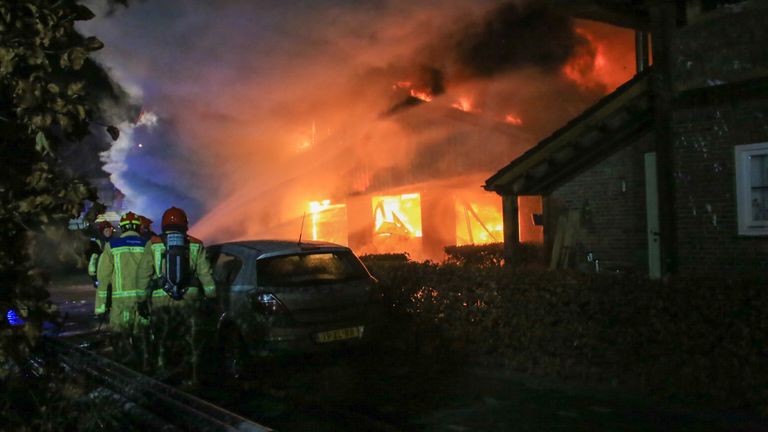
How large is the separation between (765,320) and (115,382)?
527cm

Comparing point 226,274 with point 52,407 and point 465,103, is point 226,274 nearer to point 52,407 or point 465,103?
point 52,407

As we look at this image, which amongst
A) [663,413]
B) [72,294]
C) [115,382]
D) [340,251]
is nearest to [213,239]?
[72,294]

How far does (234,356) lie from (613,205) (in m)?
6.84

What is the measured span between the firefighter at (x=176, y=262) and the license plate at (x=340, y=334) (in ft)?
4.41

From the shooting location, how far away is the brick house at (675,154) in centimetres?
884

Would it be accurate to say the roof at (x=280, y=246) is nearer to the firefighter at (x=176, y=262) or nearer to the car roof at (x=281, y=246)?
the car roof at (x=281, y=246)

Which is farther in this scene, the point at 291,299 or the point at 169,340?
the point at 169,340

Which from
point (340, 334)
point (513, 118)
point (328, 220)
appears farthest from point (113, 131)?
point (513, 118)

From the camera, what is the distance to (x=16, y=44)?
309 centimetres

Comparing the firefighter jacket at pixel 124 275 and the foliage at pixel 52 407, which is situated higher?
the firefighter jacket at pixel 124 275

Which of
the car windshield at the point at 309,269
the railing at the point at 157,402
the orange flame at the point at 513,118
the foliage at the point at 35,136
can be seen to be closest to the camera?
the foliage at the point at 35,136

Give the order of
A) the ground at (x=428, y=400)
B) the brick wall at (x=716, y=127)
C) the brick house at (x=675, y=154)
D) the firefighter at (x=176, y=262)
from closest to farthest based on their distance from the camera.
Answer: the ground at (x=428, y=400)
the firefighter at (x=176, y=262)
the brick wall at (x=716, y=127)
the brick house at (x=675, y=154)

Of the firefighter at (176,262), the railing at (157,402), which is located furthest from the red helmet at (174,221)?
the railing at (157,402)

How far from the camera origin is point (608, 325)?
20.5 ft
